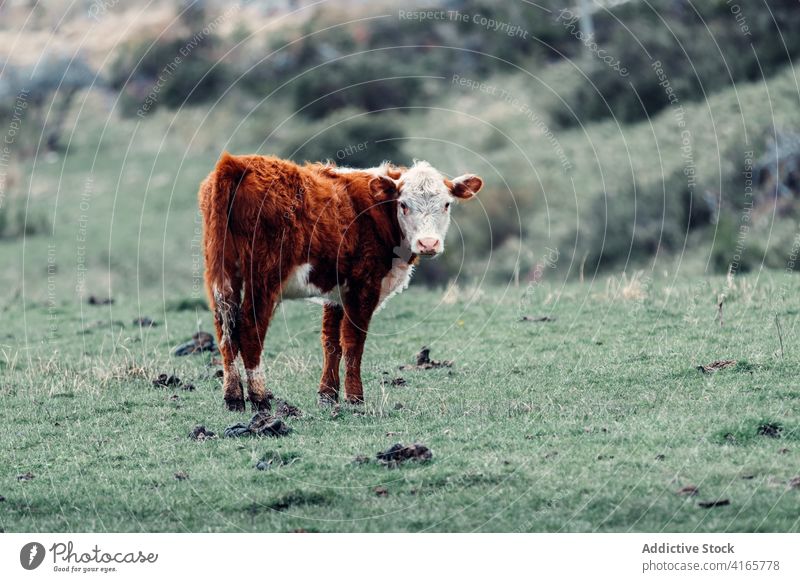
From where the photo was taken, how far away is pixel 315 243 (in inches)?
531

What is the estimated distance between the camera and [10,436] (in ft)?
43.2

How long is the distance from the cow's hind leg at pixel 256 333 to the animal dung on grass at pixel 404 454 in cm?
247

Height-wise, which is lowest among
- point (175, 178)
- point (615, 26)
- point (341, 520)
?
point (341, 520)

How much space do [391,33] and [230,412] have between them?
36.5 metres

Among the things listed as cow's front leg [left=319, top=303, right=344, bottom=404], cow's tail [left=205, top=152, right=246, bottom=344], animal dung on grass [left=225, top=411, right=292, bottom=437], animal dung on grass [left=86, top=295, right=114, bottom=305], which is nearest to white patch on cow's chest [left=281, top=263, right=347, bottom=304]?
cow's front leg [left=319, top=303, right=344, bottom=404]

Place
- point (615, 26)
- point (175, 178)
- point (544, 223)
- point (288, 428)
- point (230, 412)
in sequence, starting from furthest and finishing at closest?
point (615, 26)
point (175, 178)
point (544, 223)
point (230, 412)
point (288, 428)

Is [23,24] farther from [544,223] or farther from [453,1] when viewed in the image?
[544,223]

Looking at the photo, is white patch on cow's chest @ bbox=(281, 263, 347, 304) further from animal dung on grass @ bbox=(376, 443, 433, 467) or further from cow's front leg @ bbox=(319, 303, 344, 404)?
animal dung on grass @ bbox=(376, 443, 433, 467)

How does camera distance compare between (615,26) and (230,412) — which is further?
(615,26)

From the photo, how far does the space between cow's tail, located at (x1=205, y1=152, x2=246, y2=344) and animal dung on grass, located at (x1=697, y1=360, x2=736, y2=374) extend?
538 cm

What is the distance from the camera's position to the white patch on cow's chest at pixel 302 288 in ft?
43.9

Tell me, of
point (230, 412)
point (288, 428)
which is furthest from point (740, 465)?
Answer: point (230, 412)
